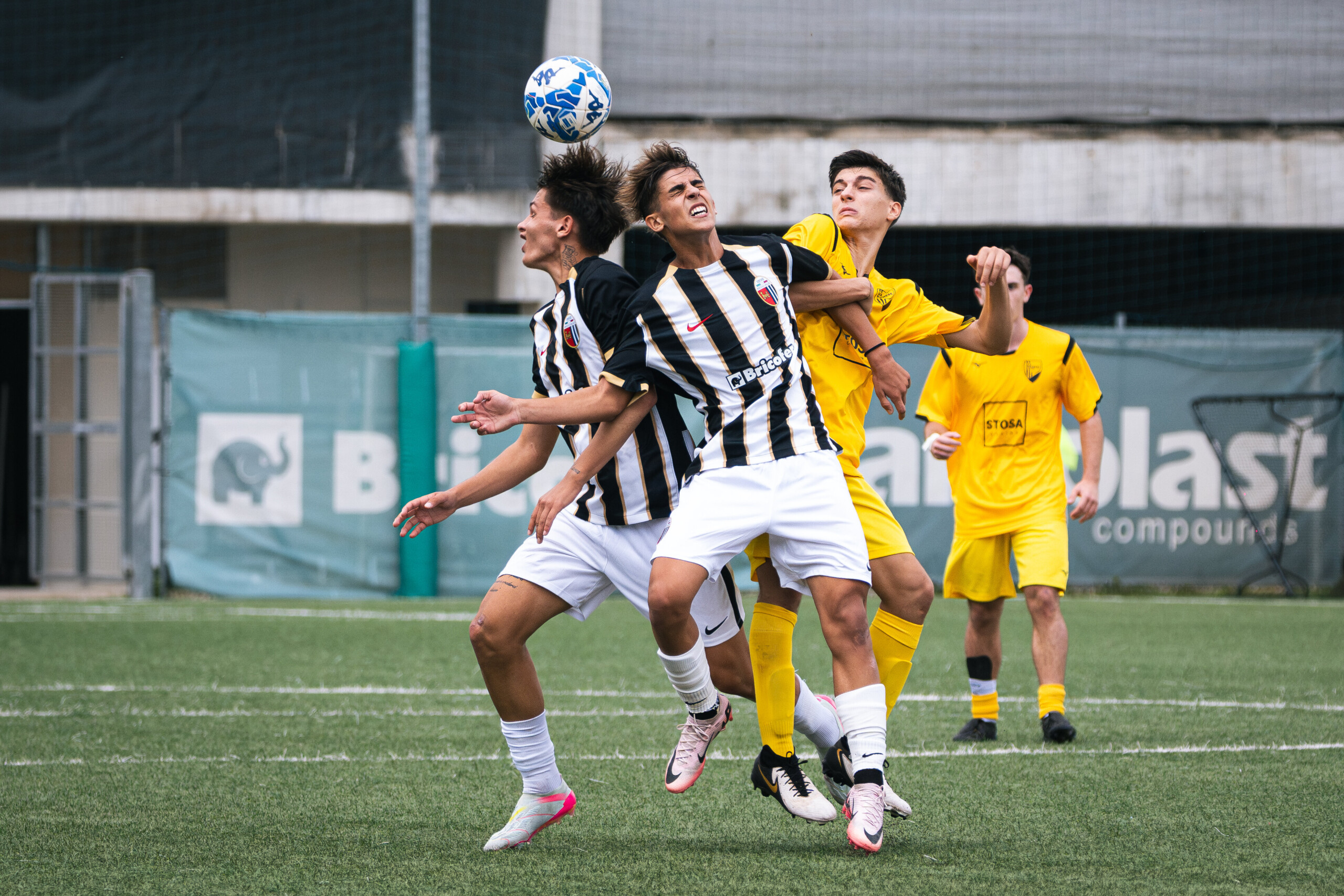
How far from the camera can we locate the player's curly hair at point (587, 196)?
4.28m

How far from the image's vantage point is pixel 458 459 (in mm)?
12281

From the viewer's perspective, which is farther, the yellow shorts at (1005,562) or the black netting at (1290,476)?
the black netting at (1290,476)

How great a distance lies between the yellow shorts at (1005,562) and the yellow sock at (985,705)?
1.52ft

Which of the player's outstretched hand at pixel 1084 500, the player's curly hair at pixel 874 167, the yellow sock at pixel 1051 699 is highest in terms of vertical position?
the player's curly hair at pixel 874 167

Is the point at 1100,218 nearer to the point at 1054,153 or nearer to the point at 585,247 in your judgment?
the point at 1054,153

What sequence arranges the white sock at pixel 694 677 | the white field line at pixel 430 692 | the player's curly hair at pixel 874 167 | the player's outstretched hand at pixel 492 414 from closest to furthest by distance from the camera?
the player's outstretched hand at pixel 492 414 → the white sock at pixel 694 677 → the player's curly hair at pixel 874 167 → the white field line at pixel 430 692

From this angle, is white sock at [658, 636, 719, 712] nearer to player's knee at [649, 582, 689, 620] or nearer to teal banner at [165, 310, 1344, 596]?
player's knee at [649, 582, 689, 620]

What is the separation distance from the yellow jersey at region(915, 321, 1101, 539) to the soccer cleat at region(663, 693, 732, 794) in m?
2.41

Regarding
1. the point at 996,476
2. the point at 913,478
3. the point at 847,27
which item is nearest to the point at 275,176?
the point at 847,27

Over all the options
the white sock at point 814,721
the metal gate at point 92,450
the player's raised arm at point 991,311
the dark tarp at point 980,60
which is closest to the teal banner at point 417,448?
the metal gate at point 92,450

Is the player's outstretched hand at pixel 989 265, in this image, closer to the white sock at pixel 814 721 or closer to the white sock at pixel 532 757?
the white sock at pixel 814 721

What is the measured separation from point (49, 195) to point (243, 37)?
2711mm

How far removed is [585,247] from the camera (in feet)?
14.1

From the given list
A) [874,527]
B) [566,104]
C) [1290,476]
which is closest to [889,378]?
[874,527]
